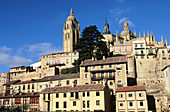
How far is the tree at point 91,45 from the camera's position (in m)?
64.9

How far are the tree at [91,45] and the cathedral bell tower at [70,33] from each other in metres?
50.8

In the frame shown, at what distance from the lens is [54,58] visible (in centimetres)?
8625

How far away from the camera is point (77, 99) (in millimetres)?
48281

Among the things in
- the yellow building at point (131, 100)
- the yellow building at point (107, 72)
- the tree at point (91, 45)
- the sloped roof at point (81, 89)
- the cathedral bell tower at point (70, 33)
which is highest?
the cathedral bell tower at point (70, 33)

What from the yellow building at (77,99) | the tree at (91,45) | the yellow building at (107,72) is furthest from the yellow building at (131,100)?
the tree at (91,45)

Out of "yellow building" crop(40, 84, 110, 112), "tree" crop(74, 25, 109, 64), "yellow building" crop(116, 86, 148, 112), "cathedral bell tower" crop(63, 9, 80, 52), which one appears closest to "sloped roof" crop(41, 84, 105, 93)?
"yellow building" crop(40, 84, 110, 112)

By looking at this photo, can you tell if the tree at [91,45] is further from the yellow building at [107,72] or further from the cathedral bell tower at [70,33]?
the cathedral bell tower at [70,33]

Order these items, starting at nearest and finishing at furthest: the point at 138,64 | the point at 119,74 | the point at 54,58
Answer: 1. the point at 119,74
2. the point at 138,64
3. the point at 54,58

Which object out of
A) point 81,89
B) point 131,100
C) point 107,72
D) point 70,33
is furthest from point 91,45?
point 70,33

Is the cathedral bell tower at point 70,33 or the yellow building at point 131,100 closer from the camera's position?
the yellow building at point 131,100

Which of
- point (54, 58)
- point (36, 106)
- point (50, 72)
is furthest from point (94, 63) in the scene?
point (54, 58)

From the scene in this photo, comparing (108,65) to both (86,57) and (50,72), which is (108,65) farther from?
(50,72)

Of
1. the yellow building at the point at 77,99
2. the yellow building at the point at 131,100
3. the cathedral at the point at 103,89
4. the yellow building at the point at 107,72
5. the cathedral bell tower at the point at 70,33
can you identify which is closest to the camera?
the yellow building at the point at 131,100

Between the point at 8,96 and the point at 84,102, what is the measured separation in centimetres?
2522
